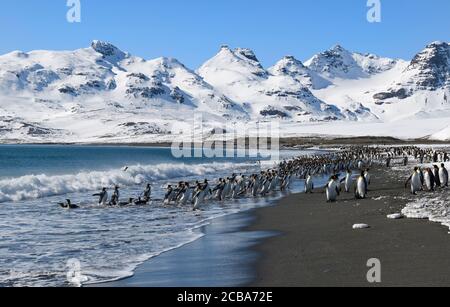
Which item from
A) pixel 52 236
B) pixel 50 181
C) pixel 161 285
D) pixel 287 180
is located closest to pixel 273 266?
pixel 161 285

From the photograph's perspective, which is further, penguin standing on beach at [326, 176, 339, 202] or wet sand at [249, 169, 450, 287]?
penguin standing on beach at [326, 176, 339, 202]

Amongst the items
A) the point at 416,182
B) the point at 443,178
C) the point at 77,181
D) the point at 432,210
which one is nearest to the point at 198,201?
the point at 432,210

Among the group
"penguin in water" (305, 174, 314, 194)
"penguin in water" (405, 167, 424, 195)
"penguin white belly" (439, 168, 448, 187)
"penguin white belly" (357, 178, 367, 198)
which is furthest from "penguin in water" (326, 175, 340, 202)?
"penguin white belly" (439, 168, 448, 187)

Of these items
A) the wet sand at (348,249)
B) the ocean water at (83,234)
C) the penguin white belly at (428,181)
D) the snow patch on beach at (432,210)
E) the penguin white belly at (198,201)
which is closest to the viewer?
the wet sand at (348,249)

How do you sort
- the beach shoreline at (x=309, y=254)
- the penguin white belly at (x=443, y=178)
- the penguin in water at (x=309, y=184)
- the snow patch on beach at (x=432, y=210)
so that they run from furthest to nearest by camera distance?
the penguin in water at (x=309, y=184) → the penguin white belly at (x=443, y=178) → the snow patch on beach at (x=432, y=210) → the beach shoreline at (x=309, y=254)

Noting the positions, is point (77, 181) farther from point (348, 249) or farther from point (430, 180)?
point (348, 249)

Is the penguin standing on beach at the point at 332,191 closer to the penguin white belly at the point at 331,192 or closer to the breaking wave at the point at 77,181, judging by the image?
the penguin white belly at the point at 331,192

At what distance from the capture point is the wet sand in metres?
8.58

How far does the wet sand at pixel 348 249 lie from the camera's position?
8578 millimetres

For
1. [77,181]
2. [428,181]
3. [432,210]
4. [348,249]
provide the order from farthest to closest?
[77,181], [428,181], [432,210], [348,249]

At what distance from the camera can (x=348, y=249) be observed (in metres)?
10.9

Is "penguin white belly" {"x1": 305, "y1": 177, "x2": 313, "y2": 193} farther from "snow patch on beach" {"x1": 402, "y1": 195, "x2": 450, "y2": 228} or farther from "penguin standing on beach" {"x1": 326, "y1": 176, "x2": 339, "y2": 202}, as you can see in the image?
"snow patch on beach" {"x1": 402, "y1": 195, "x2": 450, "y2": 228}

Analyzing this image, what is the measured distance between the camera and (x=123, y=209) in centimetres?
1997

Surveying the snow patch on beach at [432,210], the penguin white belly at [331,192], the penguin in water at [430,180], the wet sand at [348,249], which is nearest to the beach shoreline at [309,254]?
the wet sand at [348,249]
